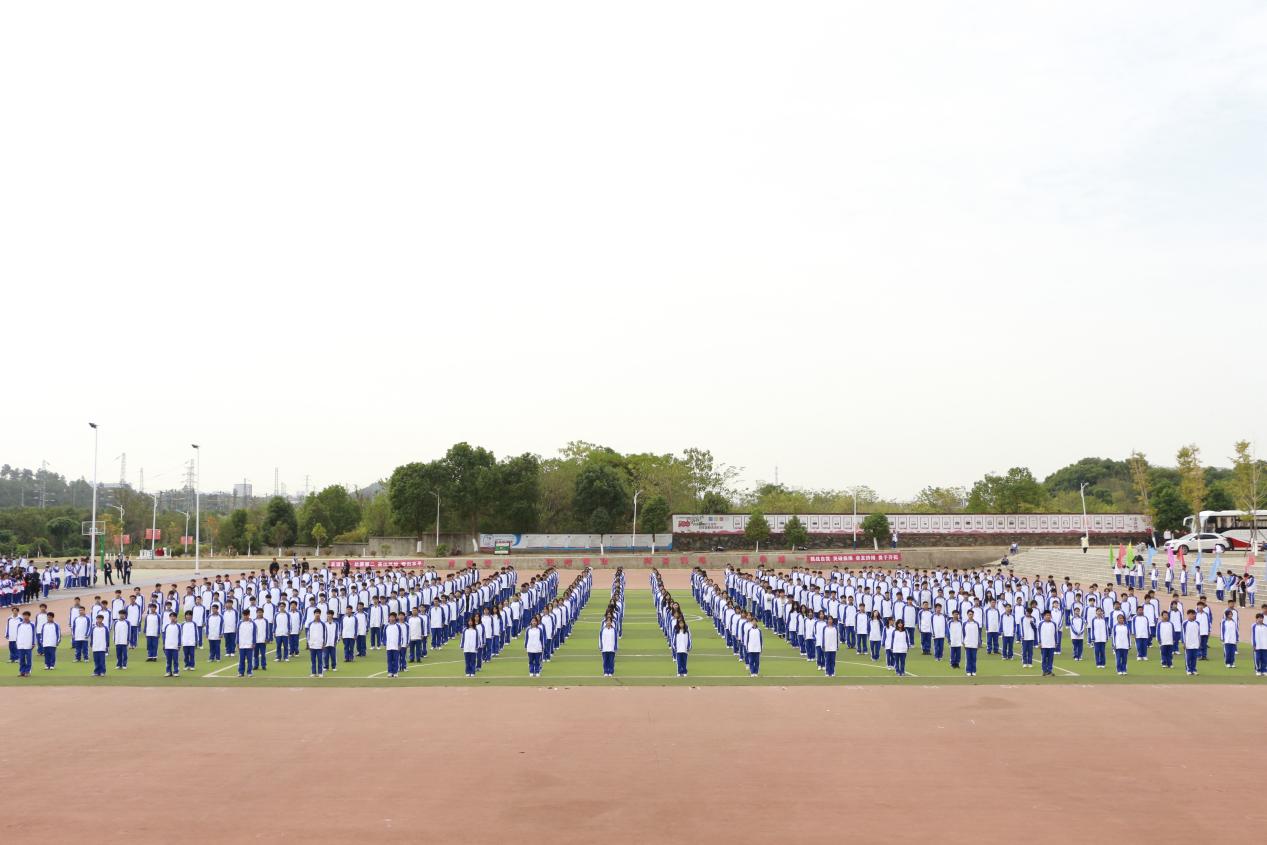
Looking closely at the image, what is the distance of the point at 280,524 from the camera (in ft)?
235

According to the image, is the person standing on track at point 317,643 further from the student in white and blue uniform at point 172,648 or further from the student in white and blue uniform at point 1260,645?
the student in white and blue uniform at point 1260,645

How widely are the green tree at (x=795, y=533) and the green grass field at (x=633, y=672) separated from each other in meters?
35.1

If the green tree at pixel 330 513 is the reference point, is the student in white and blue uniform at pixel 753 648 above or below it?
below

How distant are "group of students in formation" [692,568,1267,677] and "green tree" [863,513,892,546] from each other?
98.8 ft

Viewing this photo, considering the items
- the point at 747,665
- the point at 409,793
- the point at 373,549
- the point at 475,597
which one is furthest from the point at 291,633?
the point at 373,549

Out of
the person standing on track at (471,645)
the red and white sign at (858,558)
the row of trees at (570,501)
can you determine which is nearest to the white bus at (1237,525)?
the row of trees at (570,501)

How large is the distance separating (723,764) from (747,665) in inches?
295

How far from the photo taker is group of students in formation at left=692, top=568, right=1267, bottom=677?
1844 centimetres

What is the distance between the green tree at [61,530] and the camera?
236ft

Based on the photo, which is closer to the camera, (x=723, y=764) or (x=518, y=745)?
(x=723, y=764)

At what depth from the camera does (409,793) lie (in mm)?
10680

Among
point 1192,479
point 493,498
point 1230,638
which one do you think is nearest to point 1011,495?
point 1192,479

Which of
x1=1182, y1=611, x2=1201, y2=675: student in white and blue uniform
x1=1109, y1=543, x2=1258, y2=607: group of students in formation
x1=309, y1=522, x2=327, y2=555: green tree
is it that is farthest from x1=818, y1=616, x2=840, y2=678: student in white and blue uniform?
x1=309, y1=522, x2=327, y2=555: green tree

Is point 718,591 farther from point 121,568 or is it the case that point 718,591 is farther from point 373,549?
point 373,549
